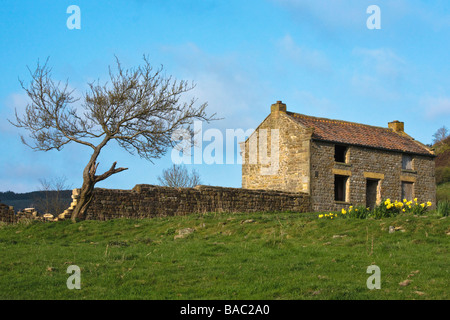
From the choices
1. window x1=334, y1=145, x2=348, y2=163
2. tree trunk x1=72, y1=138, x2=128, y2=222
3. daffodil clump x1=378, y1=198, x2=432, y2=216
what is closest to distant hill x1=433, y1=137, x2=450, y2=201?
window x1=334, y1=145, x2=348, y2=163

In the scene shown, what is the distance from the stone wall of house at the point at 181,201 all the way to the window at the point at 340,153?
4.91 m

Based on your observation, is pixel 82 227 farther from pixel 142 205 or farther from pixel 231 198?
pixel 231 198

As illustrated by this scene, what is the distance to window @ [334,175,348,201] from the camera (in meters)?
36.0

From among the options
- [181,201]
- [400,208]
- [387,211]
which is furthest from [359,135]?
[387,211]

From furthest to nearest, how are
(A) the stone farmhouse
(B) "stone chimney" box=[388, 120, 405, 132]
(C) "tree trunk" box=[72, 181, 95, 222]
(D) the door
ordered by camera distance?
(B) "stone chimney" box=[388, 120, 405, 132] < (D) the door < (A) the stone farmhouse < (C) "tree trunk" box=[72, 181, 95, 222]

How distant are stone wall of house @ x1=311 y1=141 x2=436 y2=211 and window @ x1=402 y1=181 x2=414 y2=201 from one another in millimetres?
294

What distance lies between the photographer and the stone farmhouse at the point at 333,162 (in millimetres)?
34719

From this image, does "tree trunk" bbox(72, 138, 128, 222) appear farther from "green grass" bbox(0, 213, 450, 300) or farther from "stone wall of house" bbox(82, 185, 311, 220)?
"green grass" bbox(0, 213, 450, 300)

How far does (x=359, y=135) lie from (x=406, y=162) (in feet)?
14.1

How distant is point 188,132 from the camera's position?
29.6m

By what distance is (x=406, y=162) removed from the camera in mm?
39375
